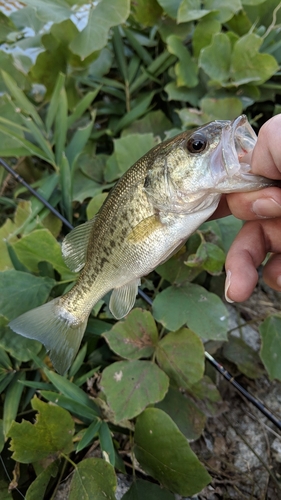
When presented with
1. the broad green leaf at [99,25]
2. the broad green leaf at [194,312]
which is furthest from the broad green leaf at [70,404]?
the broad green leaf at [99,25]

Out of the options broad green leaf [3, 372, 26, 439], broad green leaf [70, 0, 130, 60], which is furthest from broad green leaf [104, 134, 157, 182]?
broad green leaf [3, 372, 26, 439]

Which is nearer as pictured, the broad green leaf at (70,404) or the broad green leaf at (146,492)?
the broad green leaf at (146,492)

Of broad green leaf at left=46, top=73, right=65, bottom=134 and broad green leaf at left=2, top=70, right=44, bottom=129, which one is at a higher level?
broad green leaf at left=2, top=70, right=44, bottom=129

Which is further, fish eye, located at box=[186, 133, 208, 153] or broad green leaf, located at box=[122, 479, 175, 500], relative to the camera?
broad green leaf, located at box=[122, 479, 175, 500]

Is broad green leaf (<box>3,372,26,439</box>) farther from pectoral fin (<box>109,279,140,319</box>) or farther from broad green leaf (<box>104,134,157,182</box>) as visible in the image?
broad green leaf (<box>104,134,157,182</box>)

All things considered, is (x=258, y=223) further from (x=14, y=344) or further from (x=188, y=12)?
(x=188, y=12)

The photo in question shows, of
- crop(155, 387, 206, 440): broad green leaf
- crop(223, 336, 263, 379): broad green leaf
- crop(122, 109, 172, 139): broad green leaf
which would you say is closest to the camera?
crop(155, 387, 206, 440): broad green leaf

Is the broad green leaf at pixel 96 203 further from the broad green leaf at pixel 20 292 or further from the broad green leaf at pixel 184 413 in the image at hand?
the broad green leaf at pixel 184 413

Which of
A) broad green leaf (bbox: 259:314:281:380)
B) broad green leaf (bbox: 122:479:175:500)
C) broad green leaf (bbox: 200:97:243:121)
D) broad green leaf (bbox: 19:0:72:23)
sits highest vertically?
broad green leaf (bbox: 19:0:72:23)
